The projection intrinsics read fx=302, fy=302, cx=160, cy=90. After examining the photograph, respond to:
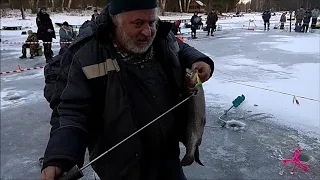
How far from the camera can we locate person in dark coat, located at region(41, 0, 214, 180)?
4.50ft

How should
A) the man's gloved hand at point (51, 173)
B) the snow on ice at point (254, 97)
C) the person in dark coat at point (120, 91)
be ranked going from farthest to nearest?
the snow on ice at point (254, 97), the person in dark coat at point (120, 91), the man's gloved hand at point (51, 173)

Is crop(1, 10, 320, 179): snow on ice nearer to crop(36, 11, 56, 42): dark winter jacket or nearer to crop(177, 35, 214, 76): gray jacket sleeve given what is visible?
crop(36, 11, 56, 42): dark winter jacket

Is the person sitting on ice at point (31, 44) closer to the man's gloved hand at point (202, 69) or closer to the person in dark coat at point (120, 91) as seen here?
the person in dark coat at point (120, 91)

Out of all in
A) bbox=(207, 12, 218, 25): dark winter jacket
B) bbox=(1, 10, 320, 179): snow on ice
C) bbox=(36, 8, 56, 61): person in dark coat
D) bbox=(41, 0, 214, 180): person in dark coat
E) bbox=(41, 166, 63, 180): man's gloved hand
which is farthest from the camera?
bbox=(207, 12, 218, 25): dark winter jacket

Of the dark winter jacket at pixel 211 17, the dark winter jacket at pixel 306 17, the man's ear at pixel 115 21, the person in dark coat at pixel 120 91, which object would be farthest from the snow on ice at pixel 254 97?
the dark winter jacket at pixel 306 17

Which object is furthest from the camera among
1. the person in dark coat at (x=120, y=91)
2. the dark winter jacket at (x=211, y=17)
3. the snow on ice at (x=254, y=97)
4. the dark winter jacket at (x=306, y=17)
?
the dark winter jacket at (x=306, y=17)

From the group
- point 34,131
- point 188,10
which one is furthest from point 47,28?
point 188,10

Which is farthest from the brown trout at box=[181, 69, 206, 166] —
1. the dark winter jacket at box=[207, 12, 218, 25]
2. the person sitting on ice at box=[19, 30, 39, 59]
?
the dark winter jacket at box=[207, 12, 218, 25]

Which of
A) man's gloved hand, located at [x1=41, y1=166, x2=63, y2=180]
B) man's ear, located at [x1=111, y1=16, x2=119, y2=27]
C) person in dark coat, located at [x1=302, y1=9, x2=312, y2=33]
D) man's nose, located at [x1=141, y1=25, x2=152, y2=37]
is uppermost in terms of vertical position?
person in dark coat, located at [x1=302, y1=9, x2=312, y2=33]

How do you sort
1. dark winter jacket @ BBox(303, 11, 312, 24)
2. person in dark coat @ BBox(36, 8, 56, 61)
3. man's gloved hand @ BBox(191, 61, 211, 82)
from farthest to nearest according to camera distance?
dark winter jacket @ BBox(303, 11, 312, 24) → person in dark coat @ BBox(36, 8, 56, 61) → man's gloved hand @ BBox(191, 61, 211, 82)

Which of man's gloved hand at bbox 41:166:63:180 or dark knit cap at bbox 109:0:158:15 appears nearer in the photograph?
man's gloved hand at bbox 41:166:63:180

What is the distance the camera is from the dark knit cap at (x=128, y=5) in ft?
4.54

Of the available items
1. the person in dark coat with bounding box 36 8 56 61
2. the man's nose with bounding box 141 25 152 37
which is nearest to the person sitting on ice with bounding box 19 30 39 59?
the person in dark coat with bounding box 36 8 56 61

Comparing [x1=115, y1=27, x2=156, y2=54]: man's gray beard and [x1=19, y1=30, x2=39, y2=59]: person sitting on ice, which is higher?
[x1=115, y1=27, x2=156, y2=54]: man's gray beard
